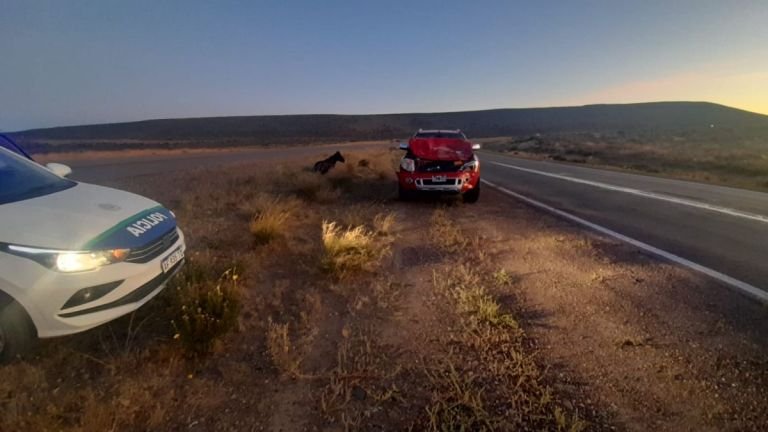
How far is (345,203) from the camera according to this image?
30.9 feet

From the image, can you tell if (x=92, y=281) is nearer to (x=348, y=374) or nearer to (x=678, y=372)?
(x=348, y=374)

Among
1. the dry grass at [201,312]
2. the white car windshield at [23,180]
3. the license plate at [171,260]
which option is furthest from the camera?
the license plate at [171,260]

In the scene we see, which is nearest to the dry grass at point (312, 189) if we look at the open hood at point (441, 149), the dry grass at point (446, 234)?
the open hood at point (441, 149)

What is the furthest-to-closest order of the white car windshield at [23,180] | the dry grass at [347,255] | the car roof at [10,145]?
1. the car roof at [10,145]
2. the dry grass at [347,255]
3. the white car windshield at [23,180]

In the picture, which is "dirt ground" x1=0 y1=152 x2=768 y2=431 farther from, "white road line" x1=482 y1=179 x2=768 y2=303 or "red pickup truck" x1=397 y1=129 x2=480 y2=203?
"red pickup truck" x1=397 y1=129 x2=480 y2=203

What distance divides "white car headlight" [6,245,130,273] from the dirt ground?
61 centimetres

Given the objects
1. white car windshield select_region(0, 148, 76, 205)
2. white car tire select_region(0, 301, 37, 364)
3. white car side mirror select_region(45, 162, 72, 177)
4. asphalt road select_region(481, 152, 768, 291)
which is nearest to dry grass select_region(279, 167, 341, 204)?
asphalt road select_region(481, 152, 768, 291)

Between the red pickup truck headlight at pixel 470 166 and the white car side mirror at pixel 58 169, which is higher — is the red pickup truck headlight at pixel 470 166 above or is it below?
below

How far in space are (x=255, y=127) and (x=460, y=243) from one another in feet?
339

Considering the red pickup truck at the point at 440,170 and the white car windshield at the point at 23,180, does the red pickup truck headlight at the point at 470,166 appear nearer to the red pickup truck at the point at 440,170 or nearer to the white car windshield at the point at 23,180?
the red pickup truck at the point at 440,170

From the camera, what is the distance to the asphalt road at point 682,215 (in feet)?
16.5

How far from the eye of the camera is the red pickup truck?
8.50 meters

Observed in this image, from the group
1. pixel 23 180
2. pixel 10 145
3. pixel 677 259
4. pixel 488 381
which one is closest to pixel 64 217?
pixel 23 180

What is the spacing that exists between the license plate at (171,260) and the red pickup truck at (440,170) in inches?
219
